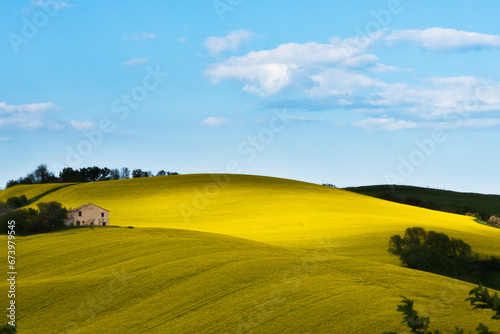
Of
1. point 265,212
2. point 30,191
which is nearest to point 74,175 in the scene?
point 30,191

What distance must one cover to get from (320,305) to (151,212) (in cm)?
4024

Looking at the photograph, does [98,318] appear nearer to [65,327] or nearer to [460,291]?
[65,327]

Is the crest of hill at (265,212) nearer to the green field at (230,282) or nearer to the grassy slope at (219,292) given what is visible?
the green field at (230,282)

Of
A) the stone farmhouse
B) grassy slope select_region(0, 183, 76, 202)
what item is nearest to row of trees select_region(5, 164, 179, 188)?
grassy slope select_region(0, 183, 76, 202)

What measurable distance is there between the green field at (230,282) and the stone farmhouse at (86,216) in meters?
4.57

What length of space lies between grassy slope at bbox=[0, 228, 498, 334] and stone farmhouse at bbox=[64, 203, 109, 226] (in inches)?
485

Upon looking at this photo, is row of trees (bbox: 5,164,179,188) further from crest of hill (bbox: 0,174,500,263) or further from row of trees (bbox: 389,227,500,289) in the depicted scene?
row of trees (bbox: 389,227,500,289)

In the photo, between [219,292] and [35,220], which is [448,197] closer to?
[35,220]

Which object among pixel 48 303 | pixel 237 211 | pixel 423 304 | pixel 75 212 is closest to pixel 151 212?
pixel 237 211

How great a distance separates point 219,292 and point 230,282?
115 centimetres

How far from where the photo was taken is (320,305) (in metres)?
21.2

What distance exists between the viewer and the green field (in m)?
20.3

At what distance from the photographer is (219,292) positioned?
23641mm

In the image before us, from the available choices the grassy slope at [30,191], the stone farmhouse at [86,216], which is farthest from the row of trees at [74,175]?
the stone farmhouse at [86,216]
